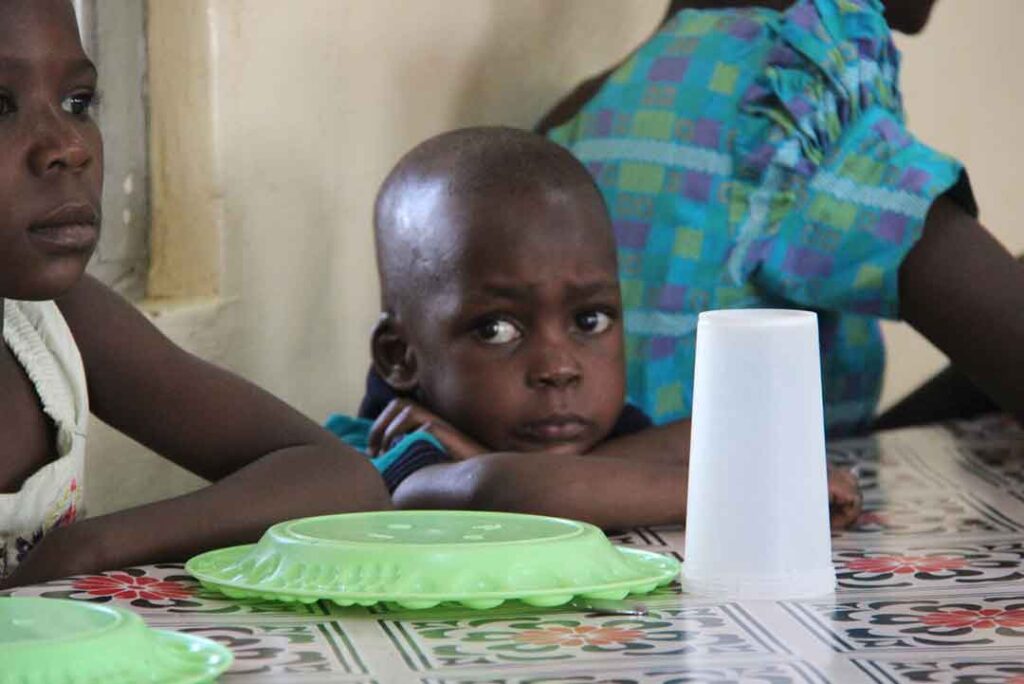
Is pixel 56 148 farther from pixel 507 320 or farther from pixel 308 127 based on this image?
pixel 308 127

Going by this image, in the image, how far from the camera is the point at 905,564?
142 centimetres

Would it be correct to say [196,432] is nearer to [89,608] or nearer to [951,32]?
[89,608]

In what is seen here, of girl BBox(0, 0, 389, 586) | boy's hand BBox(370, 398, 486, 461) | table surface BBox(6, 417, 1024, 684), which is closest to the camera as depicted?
table surface BBox(6, 417, 1024, 684)

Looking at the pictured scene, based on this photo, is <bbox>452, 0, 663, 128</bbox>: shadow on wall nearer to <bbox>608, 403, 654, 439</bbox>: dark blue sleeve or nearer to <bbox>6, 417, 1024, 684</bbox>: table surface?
<bbox>608, 403, 654, 439</bbox>: dark blue sleeve

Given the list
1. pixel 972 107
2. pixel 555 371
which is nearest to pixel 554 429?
pixel 555 371

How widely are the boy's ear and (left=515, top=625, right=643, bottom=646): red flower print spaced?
0.77m

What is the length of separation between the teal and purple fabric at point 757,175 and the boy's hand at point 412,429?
1.32 feet

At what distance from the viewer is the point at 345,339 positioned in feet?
7.50

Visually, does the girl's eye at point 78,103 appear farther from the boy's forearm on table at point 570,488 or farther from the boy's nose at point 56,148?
the boy's forearm on table at point 570,488

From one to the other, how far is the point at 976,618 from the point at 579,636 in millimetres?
272

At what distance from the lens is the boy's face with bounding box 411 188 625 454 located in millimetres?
1796

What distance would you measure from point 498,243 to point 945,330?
54 centimetres

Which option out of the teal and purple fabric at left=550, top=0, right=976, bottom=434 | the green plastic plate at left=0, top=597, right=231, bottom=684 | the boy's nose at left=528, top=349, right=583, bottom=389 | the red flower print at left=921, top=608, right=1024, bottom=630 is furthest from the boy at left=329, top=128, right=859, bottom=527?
the green plastic plate at left=0, top=597, right=231, bottom=684

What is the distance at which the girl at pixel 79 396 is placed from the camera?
1371mm
